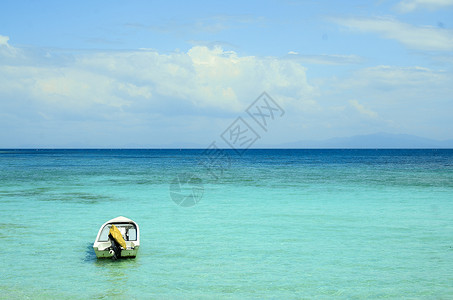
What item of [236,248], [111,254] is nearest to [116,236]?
[111,254]

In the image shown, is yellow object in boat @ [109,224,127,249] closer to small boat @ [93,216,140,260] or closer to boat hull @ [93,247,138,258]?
small boat @ [93,216,140,260]

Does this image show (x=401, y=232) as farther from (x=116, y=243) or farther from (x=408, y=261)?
(x=116, y=243)

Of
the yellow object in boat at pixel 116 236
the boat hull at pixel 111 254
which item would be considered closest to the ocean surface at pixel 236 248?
the boat hull at pixel 111 254

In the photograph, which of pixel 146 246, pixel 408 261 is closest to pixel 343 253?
pixel 408 261

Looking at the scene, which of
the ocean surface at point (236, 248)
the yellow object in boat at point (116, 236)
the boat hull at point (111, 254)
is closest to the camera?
Result: the ocean surface at point (236, 248)

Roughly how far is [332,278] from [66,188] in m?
31.6

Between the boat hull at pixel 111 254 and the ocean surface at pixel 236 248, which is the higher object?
the boat hull at pixel 111 254

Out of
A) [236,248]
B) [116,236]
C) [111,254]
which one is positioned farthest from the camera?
[236,248]

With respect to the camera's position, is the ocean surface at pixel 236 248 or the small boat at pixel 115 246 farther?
the small boat at pixel 115 246

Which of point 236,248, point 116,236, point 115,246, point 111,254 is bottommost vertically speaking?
point 236,248

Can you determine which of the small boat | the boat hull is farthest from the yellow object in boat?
the boat hull

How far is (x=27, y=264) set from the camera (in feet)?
50.9

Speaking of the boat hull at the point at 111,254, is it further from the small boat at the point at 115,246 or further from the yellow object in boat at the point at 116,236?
the yellow object in boat at the point at 116,236

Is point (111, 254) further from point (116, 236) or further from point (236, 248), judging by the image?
point (236, 248)
